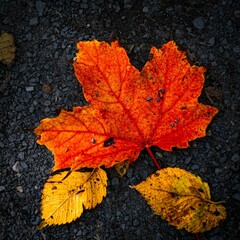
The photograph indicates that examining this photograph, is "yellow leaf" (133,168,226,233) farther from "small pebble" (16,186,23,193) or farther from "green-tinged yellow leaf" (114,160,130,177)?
"small pebble" (16,186,23,193)

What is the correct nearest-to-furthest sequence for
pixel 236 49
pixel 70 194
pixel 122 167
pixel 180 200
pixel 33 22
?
pixel 180 200 < pixel 70 194 < pixel 122 167 < pixel 236 49 < pixel 33 22

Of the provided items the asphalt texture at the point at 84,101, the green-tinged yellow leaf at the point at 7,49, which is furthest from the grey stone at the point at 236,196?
the green-tinged yellow leaf at the point at 7,49

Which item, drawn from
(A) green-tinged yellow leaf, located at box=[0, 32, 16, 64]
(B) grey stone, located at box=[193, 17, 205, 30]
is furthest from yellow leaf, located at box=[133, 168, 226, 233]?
(A) green-tinged yellow leaf, located at box=[0, 32, 16, 64]

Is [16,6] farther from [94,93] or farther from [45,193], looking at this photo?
[45,193]

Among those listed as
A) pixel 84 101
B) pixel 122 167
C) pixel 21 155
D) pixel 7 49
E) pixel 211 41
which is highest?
pixel 211 41

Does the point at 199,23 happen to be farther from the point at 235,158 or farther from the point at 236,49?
the point at 235,158

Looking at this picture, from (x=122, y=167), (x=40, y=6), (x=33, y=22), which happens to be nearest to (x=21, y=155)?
(x=122, y=167)
